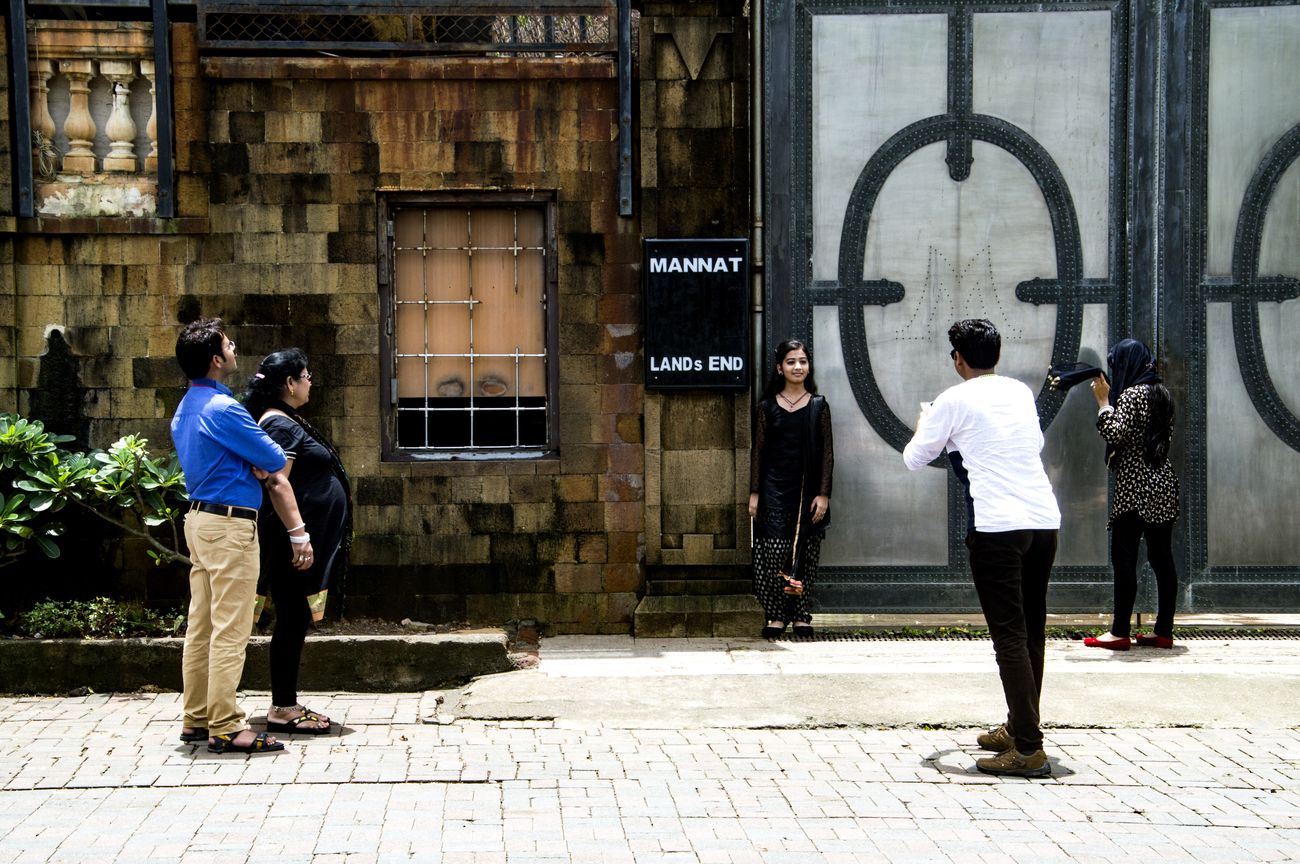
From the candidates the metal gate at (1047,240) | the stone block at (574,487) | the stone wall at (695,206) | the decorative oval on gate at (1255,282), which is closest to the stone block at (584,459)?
the stone block at (574,487)

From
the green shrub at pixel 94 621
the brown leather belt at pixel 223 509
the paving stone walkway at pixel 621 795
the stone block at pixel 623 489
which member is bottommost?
the paving stone walkway at pixel 621 795

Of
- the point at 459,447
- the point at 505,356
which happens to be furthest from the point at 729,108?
the point at 459,447

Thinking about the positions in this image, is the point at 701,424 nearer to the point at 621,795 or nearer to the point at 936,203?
the point at 936,203

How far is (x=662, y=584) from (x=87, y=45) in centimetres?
472

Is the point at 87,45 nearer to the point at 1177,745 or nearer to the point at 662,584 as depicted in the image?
the point at 662,584

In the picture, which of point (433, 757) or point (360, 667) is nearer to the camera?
point (433, 757)

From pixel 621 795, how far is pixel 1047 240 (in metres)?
4.93

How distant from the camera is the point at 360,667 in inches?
299

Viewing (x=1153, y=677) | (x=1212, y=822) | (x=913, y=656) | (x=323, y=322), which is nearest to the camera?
(x=1212, y=822)

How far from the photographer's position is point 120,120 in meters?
8.65

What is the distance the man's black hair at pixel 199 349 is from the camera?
6223 millimetres

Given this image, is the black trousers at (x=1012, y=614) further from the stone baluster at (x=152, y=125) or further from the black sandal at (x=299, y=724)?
the stone baluster at (x=152, y=125)

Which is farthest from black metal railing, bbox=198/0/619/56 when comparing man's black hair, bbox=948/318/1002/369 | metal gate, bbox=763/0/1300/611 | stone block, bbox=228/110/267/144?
man's black hair, bbox=948/318/1002/369

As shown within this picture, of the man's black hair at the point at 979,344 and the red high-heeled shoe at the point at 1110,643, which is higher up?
the man's black hair at the point at 979,344
